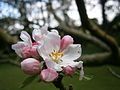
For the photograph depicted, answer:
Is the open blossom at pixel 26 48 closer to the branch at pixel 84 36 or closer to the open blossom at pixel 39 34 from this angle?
the open blossom at pixel 39 34

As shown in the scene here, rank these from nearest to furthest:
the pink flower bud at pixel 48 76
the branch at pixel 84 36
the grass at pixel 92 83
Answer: the pink flower bud at pixel 48 76
the grass at pixel 92 83
the branch at pixel 84 36

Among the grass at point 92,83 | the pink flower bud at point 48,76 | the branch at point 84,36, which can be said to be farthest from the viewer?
the branch at point 84,36

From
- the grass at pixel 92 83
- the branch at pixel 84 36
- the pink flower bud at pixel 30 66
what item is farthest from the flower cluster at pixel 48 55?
the branch at pixel 84 36

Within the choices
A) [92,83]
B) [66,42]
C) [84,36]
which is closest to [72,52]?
[66,42]

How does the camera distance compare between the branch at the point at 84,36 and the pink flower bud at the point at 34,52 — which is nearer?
the pink flower bud at the point at 34,52

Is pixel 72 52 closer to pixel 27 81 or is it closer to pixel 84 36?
pixel 27 81

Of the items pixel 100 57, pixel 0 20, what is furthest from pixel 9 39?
pixel 100 57
